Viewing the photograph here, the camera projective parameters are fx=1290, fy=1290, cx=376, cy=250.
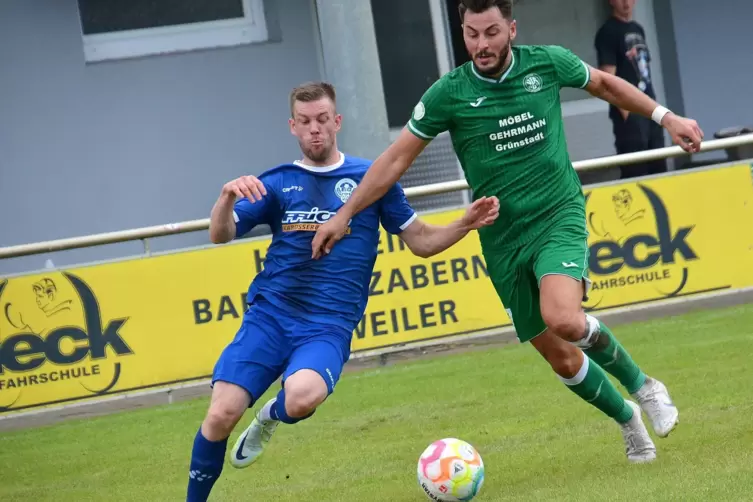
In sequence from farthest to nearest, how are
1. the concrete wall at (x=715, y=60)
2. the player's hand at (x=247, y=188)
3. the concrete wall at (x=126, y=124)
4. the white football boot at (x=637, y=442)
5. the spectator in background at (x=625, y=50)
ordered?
the concrete wall at (x=715, y=60) → the concrete wall at (x=126, y=124) → the spectator in background at (x=625, y=50) → the white football boot at (x=637, y=442) → the player's hand at (x=247, y=188)

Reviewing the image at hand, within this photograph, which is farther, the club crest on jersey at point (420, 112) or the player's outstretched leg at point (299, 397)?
the club crest on jersey at point (420, 112)

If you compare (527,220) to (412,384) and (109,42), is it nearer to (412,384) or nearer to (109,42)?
(412,384)

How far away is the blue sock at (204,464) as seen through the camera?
5.94 m

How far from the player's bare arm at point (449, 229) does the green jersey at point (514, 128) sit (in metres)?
0.23

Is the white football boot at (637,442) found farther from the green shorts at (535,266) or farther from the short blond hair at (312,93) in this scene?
the short blond hair at (312,93)

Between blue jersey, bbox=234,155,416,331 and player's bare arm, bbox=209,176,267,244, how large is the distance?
0.16m

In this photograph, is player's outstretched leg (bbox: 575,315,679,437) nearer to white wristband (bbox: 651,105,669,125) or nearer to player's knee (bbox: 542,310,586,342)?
player's knee (bbox: 542,310,586,342)

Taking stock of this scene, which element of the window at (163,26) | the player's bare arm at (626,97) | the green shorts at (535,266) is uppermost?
the window at (163,26)

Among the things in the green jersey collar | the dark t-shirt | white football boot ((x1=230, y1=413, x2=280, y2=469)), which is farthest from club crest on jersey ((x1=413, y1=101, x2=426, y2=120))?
the dark t-shirt

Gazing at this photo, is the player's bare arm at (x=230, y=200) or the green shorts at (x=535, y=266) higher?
the player's bare arm at (x=230, y=200)

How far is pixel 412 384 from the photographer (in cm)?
997

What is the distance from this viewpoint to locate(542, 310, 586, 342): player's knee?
232 inches

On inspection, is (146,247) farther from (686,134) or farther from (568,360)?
(686,134)

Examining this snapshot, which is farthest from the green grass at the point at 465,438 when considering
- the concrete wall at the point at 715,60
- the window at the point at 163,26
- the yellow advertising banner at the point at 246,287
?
the window at the point at 163,26
